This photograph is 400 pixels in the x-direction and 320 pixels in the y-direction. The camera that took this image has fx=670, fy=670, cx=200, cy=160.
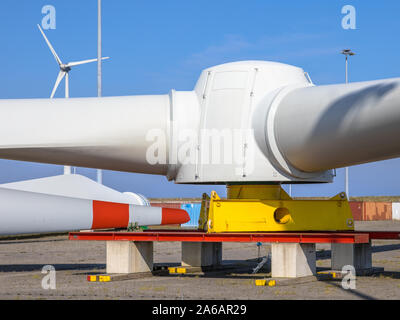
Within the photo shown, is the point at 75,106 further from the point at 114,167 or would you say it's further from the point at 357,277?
the point at 357,277

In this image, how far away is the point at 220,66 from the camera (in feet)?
52.5

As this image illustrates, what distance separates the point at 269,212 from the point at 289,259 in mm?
1333

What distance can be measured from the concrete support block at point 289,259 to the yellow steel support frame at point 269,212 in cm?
85

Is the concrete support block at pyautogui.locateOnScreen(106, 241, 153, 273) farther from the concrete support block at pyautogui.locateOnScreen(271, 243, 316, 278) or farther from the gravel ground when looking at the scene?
the concrete support block at pyautogui.locateOnScreen(271, 243, 316, 278)

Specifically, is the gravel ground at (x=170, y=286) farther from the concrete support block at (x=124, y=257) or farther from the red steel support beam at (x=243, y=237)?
the red steel support beam at (x=243, y=237)

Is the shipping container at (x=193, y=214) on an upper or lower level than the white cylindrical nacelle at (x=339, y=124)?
lower

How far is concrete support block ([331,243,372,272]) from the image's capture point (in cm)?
1747

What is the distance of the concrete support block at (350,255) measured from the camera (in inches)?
688

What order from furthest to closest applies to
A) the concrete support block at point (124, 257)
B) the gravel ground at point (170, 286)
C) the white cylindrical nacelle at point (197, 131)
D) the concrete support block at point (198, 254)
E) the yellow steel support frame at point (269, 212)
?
the concrete support block at point (198, 254), the concrete support block at point (124, 257), the yellow steel support frame at point (269, 212), the white cylindrical nacelle at point (197, 131), the gravel ground at point (170, 286)

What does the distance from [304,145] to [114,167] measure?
4643mm

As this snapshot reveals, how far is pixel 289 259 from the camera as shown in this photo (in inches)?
597

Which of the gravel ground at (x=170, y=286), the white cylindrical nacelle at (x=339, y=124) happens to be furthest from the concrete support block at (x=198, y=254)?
the white cylindrical nacelle at (x=339, y=124)
